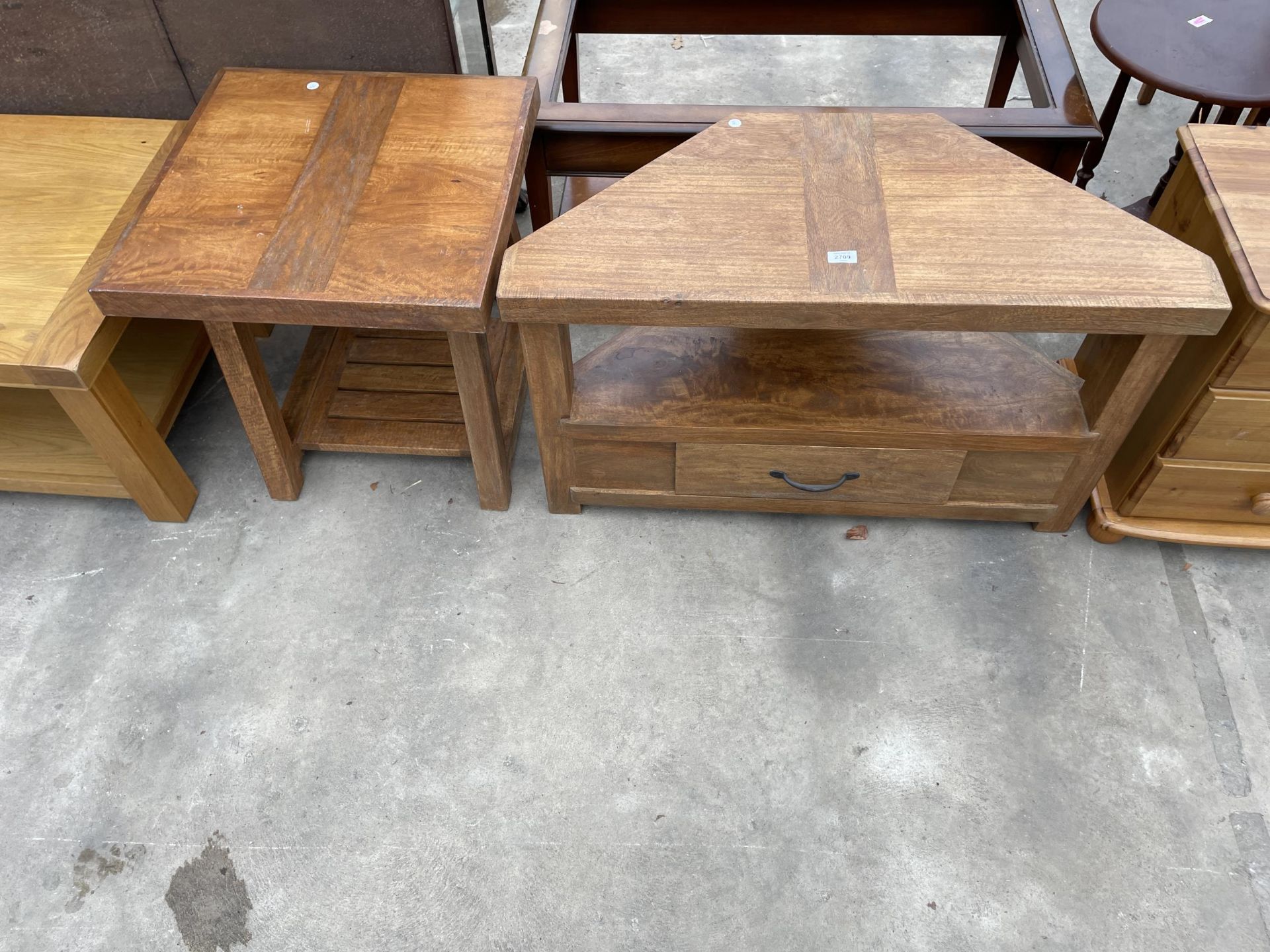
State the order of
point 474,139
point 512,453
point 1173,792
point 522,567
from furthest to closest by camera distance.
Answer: point 512,453 < point 522,567 < point 474,139 < point 1173,792

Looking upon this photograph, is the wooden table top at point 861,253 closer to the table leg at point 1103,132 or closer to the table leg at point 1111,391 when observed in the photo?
the table leg at point 1111,391

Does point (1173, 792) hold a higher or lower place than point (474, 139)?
lower

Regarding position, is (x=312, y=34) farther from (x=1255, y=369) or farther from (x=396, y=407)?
(x=1255, y=369)

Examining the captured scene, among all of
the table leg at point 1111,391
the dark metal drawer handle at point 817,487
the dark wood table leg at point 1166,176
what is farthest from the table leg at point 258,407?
the dark wood table leg at point 1166,176

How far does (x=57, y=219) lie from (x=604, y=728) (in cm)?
170

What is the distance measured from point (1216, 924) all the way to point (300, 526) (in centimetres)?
209

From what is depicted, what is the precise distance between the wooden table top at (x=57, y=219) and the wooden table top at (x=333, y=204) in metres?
0.20

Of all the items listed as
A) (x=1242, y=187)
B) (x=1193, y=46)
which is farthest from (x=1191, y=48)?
(x=1242, y=187)

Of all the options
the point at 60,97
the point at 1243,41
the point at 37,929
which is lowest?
the point at 37,929

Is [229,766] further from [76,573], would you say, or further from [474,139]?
[474,139]

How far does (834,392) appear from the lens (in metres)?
1.95

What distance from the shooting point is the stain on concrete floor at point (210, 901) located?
1.65 metres

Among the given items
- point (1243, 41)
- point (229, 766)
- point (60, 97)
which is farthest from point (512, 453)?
point (1243, 41)

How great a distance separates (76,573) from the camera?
2129 mm
